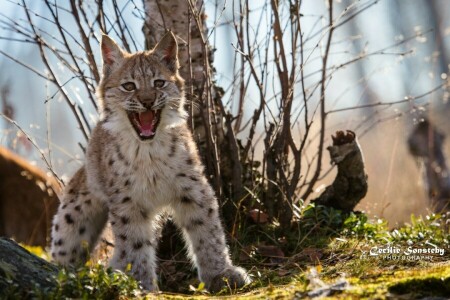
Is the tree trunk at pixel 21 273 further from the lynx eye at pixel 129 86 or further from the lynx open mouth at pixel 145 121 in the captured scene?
the lynx eye at pixel 129 86

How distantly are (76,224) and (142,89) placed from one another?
1.39 m

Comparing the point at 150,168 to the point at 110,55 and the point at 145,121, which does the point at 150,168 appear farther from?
the point at 110,55

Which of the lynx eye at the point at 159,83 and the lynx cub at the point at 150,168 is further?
the lynx eye at the point at 159,83

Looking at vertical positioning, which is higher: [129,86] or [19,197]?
[129,86]

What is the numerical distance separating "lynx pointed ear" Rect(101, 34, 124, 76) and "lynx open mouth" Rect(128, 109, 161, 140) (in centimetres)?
49

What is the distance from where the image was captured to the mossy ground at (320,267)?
2.92 metres

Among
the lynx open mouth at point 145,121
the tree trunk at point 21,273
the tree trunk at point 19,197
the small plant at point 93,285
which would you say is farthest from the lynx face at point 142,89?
the tree trunk at point 19,197

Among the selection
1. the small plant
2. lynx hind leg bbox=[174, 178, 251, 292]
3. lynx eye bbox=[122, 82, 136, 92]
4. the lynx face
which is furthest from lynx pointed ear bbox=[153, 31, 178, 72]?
the small plant

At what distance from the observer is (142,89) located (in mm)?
4676

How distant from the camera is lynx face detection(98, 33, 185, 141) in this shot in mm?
4566

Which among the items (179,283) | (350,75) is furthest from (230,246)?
(350,75)

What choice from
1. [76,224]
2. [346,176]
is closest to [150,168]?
[76,224]

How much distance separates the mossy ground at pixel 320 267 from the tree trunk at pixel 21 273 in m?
0.11

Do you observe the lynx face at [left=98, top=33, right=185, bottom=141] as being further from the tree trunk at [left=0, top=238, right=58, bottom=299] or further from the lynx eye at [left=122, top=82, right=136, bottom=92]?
the tree trunk at [left=0, top=238, right=58, bottom=299]
